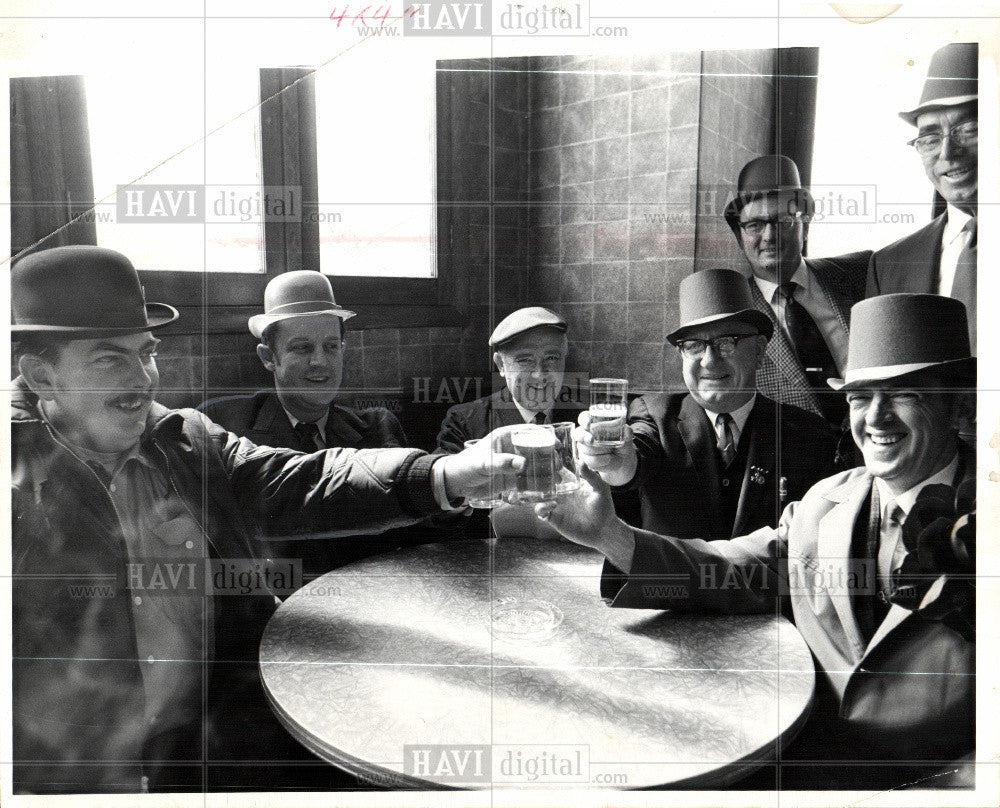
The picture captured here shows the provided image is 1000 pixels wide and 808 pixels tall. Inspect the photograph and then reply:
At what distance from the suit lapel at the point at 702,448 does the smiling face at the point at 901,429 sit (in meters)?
0.35

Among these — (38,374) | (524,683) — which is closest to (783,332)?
(524,683)

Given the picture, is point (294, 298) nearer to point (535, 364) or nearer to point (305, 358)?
point (305, 358)

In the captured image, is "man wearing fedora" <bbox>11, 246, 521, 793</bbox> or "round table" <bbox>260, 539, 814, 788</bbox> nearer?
"round table" <bbox>260, 539, 814, 788</bbox>

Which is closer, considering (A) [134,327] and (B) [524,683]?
(B) [524,683]

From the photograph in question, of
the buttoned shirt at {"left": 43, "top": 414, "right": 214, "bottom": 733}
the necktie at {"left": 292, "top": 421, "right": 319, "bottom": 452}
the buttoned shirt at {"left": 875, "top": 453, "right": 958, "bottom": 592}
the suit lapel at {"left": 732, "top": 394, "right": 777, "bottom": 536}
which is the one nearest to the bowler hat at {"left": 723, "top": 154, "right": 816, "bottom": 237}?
the suit lapel at {"left": 732, "top": 394, "right": 777, "bottom": 536}

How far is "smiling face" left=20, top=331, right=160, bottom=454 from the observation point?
6.27 feet

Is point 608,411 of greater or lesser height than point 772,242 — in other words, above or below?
below

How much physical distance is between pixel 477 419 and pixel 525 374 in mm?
165

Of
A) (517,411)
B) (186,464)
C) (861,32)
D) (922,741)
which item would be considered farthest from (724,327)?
(186,464)

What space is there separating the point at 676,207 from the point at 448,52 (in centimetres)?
68

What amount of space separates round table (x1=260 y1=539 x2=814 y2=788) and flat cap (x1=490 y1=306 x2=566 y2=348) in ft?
1.81

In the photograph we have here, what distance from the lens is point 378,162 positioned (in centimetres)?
193

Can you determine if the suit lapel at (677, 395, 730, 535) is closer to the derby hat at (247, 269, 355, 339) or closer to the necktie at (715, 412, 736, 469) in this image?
the necktie at (715, 412, 736, 469)

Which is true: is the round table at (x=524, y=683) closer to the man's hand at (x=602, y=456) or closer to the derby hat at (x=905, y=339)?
the man's hand at (x=602, y=456)
